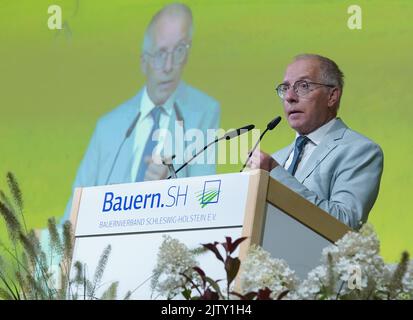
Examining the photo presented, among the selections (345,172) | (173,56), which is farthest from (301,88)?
(173,56)

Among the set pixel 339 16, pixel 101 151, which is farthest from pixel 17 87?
pixel 339 16

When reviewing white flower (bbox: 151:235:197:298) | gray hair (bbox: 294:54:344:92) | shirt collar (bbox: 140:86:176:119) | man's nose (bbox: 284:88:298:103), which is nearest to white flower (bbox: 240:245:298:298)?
→ white flower (bbox: 151:235:197:298)

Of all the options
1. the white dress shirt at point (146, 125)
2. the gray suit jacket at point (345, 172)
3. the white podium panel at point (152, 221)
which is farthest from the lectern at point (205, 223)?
the white dress shirt at point (146, 125)

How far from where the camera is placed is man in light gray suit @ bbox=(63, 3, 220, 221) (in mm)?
5219

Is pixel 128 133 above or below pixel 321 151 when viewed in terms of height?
above

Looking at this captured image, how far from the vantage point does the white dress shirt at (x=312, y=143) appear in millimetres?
3746

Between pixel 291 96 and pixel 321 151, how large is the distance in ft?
1.36

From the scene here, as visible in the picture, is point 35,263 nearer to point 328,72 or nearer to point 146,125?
point 328,72

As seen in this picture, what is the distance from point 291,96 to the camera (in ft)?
13.2

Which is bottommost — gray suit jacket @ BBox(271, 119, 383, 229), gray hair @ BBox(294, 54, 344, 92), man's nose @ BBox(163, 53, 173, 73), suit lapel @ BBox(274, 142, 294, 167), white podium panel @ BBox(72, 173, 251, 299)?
white podium panel @ BBox(72, 173, 251, 299)

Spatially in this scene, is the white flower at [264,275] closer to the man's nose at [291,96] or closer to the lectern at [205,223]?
the lectern at [205,223]

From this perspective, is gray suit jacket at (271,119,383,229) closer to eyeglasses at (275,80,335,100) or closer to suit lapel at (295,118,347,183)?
suit lapel at (295,118,347,183)

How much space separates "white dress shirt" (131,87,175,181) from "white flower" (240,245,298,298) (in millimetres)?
3506
